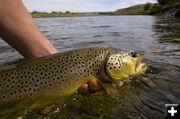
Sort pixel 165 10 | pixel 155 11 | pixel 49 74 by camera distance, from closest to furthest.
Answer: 1. pixel 49 74
2. pixel 165 10
3. pixel 155 11

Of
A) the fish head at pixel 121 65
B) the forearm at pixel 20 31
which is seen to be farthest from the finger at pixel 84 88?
the forearm at pixel 20 31

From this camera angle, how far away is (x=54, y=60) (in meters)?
2.75

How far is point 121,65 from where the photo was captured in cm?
273

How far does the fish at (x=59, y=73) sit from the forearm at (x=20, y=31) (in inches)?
23.5

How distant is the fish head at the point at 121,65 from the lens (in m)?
2.71

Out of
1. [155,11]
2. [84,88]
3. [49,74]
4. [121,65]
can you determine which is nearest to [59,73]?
[49,74]

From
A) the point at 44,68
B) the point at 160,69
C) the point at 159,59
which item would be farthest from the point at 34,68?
the point at 159,59

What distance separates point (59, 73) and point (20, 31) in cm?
112

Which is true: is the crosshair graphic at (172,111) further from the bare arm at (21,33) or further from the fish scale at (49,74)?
the fish scale at (49,74)

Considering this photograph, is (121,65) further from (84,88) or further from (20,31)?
(20,31)

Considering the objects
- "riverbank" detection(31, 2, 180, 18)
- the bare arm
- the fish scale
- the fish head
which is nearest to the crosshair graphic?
the fish head

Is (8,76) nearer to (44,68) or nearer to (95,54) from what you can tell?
(44,68)

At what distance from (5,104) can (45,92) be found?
1.81 feet

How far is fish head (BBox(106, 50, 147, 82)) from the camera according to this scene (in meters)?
2.71
